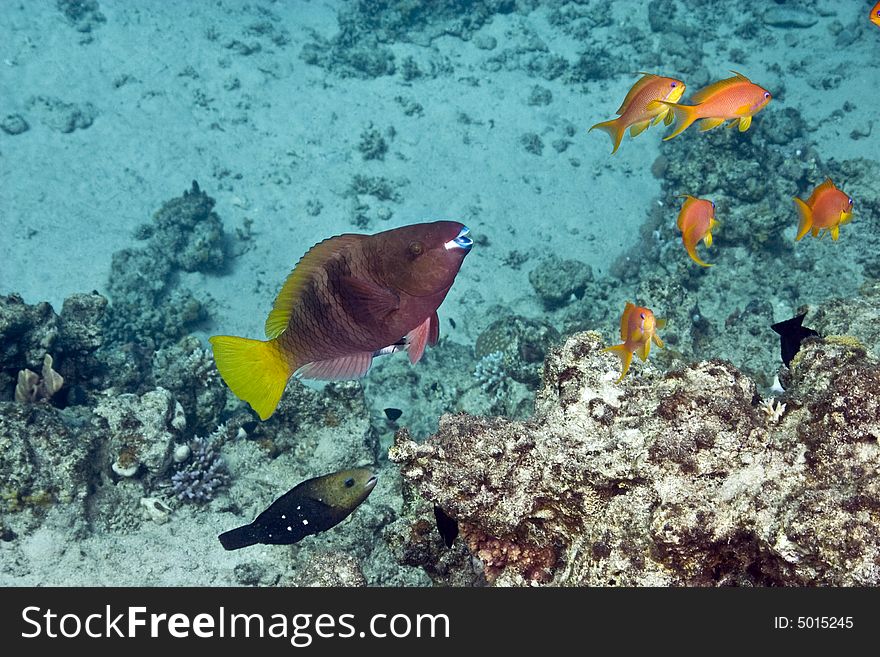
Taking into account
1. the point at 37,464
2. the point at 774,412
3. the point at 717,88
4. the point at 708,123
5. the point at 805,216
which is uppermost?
the point at 717,88

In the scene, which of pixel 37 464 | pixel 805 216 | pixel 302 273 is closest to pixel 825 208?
pixel 805 216

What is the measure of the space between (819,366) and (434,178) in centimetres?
1025

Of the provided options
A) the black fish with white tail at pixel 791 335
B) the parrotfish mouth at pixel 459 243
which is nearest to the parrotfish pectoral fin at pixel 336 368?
the parrotfish mouth at pixel 459 243

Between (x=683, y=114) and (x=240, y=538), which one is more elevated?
(x=683, y=114)

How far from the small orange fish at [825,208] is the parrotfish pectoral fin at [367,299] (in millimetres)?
4043

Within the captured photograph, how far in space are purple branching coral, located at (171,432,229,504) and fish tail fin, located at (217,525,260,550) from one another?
1.69 m

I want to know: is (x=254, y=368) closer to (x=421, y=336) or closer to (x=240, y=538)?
(x=421, y=336)

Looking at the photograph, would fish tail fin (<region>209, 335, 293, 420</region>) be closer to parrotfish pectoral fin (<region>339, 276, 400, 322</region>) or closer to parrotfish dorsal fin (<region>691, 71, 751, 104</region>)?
parrotfish pectoral fin (<region>339, 276, 400, 322</region>)

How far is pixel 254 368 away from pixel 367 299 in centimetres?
74

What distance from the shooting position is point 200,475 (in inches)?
211

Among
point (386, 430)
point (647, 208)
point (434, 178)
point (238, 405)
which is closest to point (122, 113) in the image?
point (434, 178)

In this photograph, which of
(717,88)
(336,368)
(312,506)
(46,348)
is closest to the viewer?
(336,368)

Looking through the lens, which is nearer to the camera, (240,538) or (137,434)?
(240,538)

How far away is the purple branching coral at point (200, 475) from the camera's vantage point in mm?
5207
